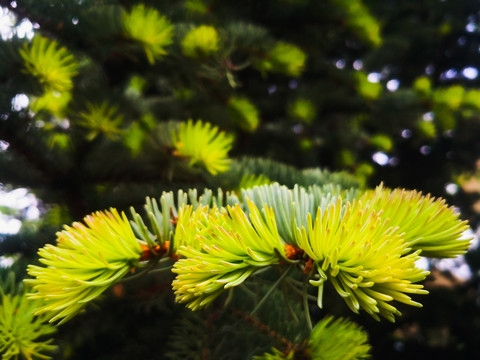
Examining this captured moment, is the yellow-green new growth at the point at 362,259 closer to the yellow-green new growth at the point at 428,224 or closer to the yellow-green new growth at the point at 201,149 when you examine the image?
the yellow-green new growth at the point at 428,224

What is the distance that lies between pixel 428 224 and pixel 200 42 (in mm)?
379

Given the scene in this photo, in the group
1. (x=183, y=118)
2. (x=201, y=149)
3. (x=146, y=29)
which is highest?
(x=183, y=118)

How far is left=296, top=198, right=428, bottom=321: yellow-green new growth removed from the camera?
0.57 ft

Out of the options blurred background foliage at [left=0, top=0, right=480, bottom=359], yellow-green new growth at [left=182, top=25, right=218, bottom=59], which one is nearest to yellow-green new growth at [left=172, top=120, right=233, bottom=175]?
blurred background foliage at [left=0, top=0, right=480, bottom=359]

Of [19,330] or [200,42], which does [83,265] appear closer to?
[19,330]

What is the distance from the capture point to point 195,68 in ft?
1.82

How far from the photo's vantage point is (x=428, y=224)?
22 cm

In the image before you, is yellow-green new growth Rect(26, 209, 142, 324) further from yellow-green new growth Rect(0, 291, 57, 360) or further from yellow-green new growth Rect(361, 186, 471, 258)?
yellow-green new growth Rect(361, 186, 471, 258)

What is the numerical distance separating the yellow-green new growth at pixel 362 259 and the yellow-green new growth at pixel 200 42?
0.37 metres

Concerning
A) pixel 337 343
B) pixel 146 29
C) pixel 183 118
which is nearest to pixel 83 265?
pixel 337 343

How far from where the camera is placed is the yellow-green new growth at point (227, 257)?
191 mm

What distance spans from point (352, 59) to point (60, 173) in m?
1.26

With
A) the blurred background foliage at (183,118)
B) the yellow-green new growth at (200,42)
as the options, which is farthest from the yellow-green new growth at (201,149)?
the yellow-green new growth at (200,42)

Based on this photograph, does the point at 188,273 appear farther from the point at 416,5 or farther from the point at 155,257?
the point at 416,5
